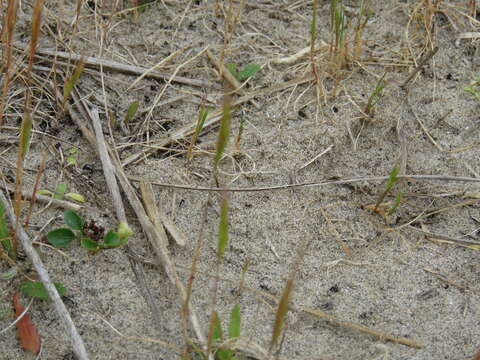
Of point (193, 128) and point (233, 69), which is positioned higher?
point (233, 69)

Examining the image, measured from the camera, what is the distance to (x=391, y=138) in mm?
2357

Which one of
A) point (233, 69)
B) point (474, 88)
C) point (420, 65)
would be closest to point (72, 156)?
point (233, 69)

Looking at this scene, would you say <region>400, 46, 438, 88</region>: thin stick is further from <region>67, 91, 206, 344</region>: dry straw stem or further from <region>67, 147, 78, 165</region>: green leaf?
<region>67, 147, 78, 165</region>: green leaf

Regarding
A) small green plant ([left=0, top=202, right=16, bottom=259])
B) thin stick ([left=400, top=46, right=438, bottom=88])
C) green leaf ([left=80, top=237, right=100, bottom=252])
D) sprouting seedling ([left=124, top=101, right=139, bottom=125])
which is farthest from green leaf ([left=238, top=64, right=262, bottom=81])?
small green plant ([left=0, top=202, right=16, bottom=259])

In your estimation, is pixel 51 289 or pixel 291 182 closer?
pixel 51 289

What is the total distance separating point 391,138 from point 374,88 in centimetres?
24

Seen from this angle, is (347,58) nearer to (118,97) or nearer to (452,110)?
(452,110)

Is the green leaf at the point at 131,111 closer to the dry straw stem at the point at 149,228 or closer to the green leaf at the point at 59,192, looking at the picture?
the dry straw stem at the point at 149,228

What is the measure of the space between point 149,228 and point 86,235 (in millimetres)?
187

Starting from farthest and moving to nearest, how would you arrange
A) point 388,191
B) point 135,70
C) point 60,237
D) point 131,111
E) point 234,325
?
point 135,70, point 131,111, point 388,191, point 60,237, point 234,325

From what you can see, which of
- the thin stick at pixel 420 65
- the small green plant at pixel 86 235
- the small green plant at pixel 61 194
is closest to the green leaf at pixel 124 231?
the small green plant at pixel 86 235

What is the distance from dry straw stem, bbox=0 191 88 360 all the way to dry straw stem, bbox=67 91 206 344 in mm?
306

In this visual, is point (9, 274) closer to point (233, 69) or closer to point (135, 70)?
point (135, 70)

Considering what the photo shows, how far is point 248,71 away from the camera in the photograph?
247cm
